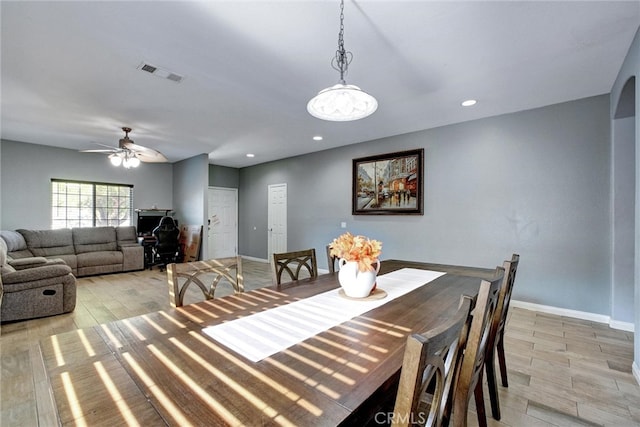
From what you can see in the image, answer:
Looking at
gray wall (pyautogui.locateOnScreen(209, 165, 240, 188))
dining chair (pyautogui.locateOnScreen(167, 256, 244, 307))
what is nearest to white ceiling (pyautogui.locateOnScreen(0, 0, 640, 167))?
dining chair (pyautogui.locateOnScreen(167, 256, 244, 307))

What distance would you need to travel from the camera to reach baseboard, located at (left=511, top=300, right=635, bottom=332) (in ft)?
10.0

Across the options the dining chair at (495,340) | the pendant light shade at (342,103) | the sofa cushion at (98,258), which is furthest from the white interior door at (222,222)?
the dining chair at (495,340)

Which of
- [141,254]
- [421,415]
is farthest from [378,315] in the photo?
[141,254]

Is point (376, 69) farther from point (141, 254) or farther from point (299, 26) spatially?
point (141, 254)

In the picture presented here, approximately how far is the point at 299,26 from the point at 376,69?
935 mm

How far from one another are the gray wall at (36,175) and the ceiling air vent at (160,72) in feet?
15.7

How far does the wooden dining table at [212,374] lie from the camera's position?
677 mm

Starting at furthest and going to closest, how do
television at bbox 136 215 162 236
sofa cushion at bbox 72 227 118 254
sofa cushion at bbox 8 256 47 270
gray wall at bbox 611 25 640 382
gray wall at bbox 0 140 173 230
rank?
television at bbox 136 215 162 236, sofa cushion at bbox 72 227 118 254, gray wall at bbox 0 140 173 230, sofa cushion at bbox 8 256 47 270, gray wall at bbox 611 25 640 382

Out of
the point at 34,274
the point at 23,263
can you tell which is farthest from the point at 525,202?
the point at 23,263

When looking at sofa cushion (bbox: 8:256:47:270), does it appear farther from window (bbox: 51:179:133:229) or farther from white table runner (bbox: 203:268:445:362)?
white table runner (bbox: 203:268:445:362)

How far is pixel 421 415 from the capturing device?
1.21 m

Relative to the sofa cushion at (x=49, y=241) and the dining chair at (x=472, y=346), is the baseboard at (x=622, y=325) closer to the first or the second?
the dining chair at (x=472, y=346)

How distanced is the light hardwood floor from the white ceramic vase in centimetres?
112

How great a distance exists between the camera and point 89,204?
629 centimetres
